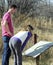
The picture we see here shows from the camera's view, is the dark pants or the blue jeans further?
the blue jeans

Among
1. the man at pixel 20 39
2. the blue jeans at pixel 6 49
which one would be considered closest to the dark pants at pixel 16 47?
the man at pixel 20 39

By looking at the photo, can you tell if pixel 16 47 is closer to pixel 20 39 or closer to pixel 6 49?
pixel 20 39

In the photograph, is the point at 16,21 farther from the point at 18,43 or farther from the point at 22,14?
the point at 18,43

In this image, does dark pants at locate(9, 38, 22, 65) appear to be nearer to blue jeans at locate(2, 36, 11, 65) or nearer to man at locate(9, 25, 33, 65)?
man at locate(9, 25, 33, 65)

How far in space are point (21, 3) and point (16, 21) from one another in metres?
2.65

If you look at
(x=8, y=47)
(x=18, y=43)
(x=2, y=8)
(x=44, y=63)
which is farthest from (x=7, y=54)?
(x=2, y=8)

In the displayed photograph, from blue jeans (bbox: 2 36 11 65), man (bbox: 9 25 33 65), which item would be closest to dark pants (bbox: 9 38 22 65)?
man (bbox: 9 25 33 65)

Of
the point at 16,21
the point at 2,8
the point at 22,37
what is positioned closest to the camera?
the point at 22,37

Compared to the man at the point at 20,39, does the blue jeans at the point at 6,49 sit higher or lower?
lower

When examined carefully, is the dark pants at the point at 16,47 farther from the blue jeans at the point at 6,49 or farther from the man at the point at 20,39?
the blue jeans at the point at 6,49

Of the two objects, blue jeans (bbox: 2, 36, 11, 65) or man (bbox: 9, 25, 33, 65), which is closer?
man (bbox: 9, 25, 33, 65)

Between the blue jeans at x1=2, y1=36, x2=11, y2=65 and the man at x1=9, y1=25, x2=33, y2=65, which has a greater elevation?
the man at x1=9, y1=25, x2=33, y2=65

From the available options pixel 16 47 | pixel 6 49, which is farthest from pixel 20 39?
pixel 6 49

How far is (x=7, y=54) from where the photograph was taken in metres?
7.96
